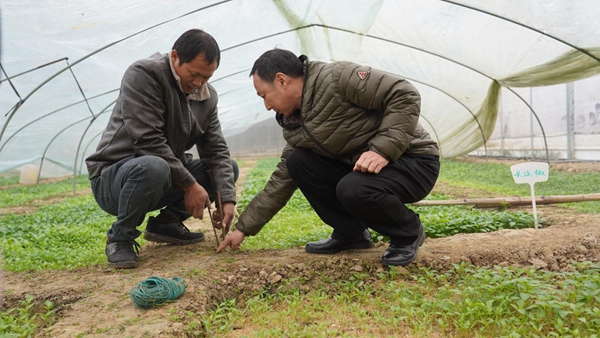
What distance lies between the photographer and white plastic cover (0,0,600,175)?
221 inches

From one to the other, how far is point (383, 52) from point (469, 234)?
6.35 metres

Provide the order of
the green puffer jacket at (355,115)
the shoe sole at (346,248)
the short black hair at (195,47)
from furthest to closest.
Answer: the shoe sole at (346,248) → the short black hair at (195,47) → the green puffer jacket at (355,115)

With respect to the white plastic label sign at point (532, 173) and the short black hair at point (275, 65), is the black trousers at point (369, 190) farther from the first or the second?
the white plastic label sign at point (532, 173)

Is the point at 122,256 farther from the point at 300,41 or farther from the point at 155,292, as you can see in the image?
the point at 300,41

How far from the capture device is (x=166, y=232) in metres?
3.87

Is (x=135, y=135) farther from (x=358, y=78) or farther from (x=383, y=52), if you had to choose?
(x=383, y=52)

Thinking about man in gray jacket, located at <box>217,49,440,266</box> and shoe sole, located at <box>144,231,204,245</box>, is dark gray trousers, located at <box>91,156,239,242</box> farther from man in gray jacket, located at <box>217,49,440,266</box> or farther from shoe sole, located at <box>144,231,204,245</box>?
man in gray jacket, located at <box>217,49,440,266</box>

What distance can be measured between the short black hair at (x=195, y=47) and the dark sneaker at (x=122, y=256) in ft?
4.20

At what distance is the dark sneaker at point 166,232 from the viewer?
383 cm

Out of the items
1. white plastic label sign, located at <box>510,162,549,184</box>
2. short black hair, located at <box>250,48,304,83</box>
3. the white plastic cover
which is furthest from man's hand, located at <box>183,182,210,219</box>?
the white plastic cover

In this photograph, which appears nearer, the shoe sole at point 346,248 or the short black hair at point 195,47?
the short black hair at point 195,47

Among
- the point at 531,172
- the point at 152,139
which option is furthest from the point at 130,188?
the point at 531,172

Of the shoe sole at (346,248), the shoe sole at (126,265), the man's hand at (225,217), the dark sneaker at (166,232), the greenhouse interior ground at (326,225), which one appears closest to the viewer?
the greenhouse interior ground at (326,225)

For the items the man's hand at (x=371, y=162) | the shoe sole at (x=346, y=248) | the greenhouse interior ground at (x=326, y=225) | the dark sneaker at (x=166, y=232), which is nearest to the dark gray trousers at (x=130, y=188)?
the greenhouse interior ground at (x=326, y=225)
